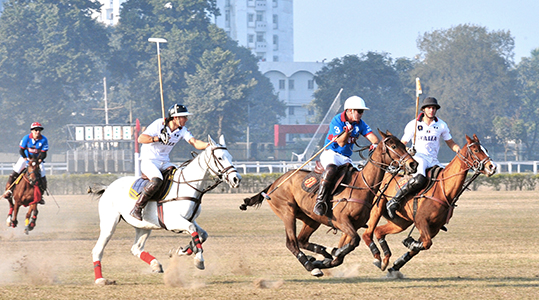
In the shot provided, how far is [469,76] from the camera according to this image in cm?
8050

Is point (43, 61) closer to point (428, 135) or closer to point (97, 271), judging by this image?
point (428, 135)

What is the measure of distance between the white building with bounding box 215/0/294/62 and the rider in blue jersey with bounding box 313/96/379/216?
6355 inches

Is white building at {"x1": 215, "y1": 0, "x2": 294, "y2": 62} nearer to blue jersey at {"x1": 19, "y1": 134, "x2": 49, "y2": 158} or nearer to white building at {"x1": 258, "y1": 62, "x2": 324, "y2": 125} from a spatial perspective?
white building at {"x1": 258, "y1": 62, "x2": 324, "y2": 125}

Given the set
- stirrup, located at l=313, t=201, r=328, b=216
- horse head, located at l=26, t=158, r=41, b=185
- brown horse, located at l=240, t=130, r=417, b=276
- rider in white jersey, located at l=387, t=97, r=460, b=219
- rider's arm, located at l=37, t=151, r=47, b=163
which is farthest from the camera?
horse head, located at l=26, t=158, r=41, b=185

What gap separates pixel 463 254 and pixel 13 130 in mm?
66903

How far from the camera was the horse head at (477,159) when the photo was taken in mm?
11852

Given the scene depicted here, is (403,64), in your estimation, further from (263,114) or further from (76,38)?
(76,38)

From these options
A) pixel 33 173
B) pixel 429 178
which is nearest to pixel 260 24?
pixel 33 173

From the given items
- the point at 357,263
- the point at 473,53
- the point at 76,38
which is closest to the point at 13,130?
the point at 76,38

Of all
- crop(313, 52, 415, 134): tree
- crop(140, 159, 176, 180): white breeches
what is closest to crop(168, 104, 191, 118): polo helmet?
crop(140, 159, 176, 180): white breeches

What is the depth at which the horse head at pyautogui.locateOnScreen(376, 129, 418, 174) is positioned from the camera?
10781 mm

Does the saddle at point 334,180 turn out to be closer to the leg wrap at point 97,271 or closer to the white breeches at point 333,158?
the white breeches at point 333,158

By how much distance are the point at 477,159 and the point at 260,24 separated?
168 metres

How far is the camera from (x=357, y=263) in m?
13.6
